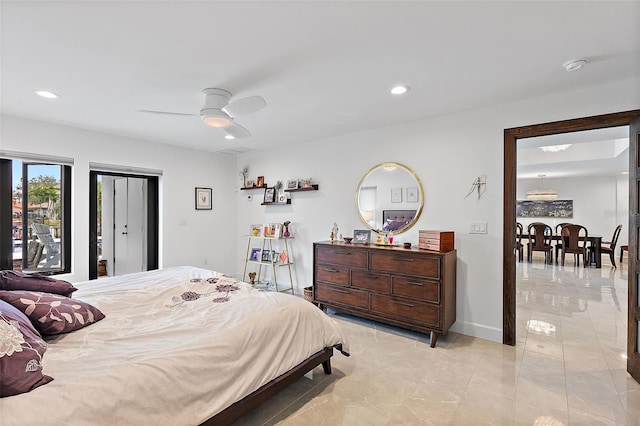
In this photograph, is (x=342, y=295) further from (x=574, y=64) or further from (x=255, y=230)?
(x=574, y=64)

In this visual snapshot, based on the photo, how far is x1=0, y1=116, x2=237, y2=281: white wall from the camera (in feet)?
11.8

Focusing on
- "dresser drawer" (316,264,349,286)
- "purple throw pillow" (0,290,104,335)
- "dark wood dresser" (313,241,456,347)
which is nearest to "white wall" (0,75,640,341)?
"dark wood dresser" (313,241,456,347)

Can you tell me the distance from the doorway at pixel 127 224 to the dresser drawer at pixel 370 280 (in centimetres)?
325

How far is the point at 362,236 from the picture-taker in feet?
12.9

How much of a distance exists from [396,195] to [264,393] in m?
2.66

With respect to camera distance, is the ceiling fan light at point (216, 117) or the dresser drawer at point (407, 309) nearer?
the ceiling fan light at point (216, 117)

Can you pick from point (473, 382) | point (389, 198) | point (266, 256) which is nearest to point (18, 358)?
point (473, 382)

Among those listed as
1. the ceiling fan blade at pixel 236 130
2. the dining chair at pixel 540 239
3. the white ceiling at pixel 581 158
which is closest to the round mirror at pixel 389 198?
the ceiling fan blade at pixel 236 130

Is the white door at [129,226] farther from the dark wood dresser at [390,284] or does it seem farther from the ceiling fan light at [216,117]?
the dark wood dresser at [390,284]

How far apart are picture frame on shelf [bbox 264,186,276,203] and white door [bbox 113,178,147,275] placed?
1.92 m

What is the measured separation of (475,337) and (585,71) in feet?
8.49

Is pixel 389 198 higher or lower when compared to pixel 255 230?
higher

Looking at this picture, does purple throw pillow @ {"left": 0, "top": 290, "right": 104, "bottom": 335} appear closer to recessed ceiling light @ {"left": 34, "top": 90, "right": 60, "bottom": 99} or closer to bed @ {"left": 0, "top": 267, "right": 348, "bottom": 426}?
bed @ {"left": 0, "top": 267, "right": 348, "bottom": 426}

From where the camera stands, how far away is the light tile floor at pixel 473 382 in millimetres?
1968
